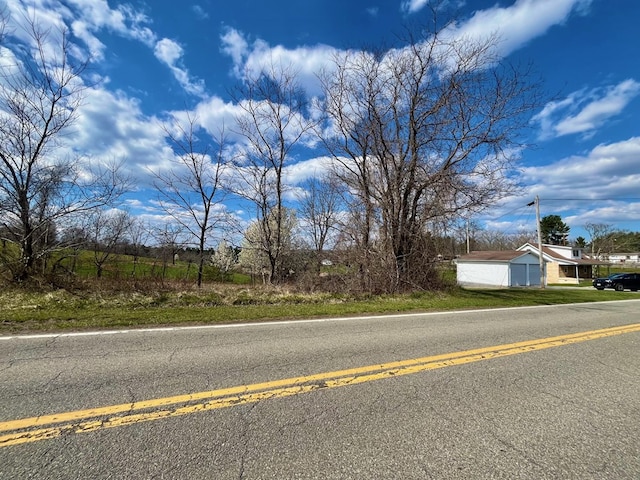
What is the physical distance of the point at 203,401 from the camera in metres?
3.27

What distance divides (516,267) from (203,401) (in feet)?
136

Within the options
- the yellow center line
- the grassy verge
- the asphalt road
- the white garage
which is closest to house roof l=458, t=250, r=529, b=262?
the white garage

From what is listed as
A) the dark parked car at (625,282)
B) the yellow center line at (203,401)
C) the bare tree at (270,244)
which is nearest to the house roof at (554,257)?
the dark parked car at (625,282)

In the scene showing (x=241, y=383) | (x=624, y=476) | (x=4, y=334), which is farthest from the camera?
(x=4, y=334)

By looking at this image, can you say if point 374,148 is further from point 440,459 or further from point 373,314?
point 440,459

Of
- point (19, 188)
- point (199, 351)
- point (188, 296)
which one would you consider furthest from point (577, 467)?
point (19, 188)

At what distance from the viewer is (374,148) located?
54.6 ft

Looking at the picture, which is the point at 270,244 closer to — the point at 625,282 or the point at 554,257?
the point at 625,282

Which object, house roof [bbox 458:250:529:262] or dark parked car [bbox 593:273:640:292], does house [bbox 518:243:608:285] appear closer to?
house roof [bbox 458:250:529:262]

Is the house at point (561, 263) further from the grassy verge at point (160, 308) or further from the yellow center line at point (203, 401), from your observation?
the yellow center line at point (203, 401)

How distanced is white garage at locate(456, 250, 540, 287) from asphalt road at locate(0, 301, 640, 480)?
3426cm

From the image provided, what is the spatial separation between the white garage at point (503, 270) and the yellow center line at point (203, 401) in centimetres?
3448

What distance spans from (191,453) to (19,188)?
12.1 meters

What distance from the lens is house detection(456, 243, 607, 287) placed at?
3731 centimetres
